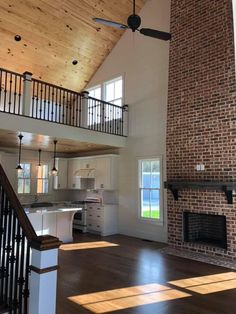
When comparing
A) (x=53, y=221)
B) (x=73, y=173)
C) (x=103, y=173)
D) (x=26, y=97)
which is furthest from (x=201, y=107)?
(x=73, y=173)

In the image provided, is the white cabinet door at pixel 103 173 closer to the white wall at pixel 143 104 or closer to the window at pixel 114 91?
the white wall at pixel 143 104

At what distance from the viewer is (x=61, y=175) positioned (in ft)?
31.4

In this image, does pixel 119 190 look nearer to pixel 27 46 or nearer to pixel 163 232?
pixel 163 232

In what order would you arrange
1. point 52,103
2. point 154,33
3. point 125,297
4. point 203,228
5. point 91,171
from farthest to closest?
point 91,171
point 52,103
point 203,228
point 154,33
point 125,297

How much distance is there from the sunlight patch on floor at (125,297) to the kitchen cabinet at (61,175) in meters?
6.11

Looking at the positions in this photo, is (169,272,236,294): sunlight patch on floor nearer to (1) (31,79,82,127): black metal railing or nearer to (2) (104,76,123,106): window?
(1) (31,79,82,127): black metal railing

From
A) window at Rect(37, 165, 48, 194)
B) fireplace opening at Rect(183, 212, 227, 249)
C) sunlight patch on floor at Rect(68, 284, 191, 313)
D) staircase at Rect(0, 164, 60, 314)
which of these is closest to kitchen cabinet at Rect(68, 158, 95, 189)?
window at Rect(37, 165, 48, 194)

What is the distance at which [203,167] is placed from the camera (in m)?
5.99

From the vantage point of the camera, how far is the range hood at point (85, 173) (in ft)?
28.2

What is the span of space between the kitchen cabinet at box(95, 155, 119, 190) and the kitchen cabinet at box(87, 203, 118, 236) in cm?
62

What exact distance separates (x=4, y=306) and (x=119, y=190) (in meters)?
6.03

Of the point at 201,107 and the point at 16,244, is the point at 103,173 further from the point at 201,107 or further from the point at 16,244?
the point at 16,244

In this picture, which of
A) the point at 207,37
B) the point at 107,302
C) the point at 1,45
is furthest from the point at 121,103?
the point at 107,302

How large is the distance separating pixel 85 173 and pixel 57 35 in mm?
4349
